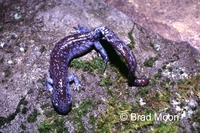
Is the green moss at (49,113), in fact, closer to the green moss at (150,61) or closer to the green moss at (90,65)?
the green moss at (90,65)

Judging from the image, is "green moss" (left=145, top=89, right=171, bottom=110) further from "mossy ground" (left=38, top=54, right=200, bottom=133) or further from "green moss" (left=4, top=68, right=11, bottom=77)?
"green moss" (left=4, top=68, right=11, bottom=77)

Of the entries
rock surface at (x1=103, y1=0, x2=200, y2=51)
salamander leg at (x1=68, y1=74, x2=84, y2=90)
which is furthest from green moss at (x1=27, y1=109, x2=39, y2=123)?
rock surface at (x1=103, y1=0, x2=200, y2=51)

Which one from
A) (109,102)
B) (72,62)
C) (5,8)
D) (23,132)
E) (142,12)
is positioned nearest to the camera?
(23,132)

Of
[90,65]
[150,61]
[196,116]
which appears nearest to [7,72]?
[90,65]

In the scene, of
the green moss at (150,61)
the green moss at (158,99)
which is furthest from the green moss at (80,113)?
the green moss at (150,61)

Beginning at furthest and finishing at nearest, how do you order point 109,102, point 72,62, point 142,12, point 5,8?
point 142,12, point 5,8, point 72,62, point 109,102

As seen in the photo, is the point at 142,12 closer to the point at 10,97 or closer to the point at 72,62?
the point at 72,62

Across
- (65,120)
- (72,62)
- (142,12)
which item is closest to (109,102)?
(65,120)
